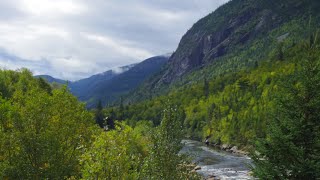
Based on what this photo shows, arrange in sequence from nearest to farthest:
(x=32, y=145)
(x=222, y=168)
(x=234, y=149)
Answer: (x=32, y=145), (x=222, y=168), (x=234, y=149)

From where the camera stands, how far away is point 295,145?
2403 cm

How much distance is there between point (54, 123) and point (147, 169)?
11.9m

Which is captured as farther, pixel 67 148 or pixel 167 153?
pixel 67 148

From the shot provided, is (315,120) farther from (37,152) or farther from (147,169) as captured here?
(37,152)

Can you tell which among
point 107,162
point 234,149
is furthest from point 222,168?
point 107,162

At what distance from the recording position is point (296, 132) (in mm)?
23781

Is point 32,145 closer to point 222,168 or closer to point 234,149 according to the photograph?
point 222,168

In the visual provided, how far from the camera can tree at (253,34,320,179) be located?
23281 mm

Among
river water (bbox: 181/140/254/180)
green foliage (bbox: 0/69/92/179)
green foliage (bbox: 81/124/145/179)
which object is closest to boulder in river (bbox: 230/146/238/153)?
river water (bbox: 181/140/254/180)

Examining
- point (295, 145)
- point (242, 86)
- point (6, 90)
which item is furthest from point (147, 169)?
point (242, 86)

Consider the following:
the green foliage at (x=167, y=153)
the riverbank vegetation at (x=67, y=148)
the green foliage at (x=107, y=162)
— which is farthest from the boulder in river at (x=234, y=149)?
the green foliage at (x=107, y=162)

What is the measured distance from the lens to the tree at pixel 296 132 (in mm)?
23281

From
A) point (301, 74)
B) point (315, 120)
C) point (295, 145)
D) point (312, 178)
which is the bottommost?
point (312, 178)

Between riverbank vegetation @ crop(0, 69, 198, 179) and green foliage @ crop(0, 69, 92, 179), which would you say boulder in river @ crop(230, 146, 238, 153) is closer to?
riverbank vegetation @ crop(0, 69, 198, 179)
